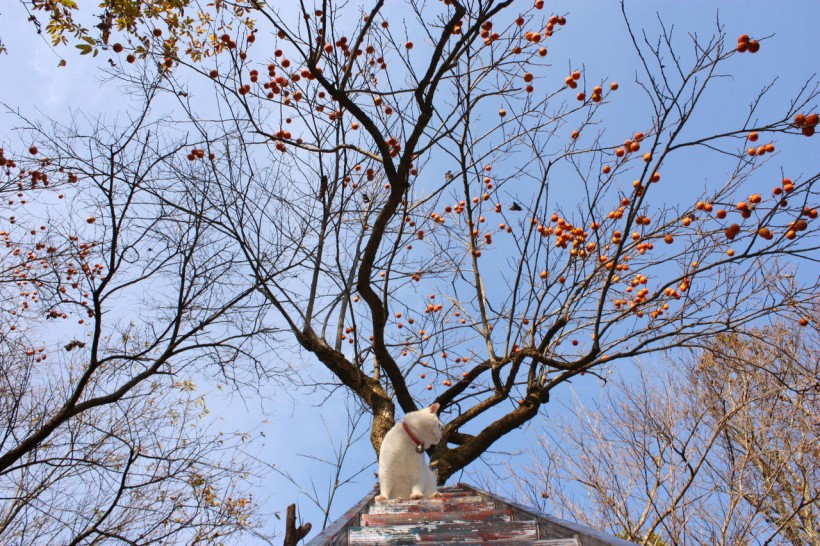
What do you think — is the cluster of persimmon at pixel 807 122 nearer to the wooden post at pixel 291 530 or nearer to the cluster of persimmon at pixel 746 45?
the cluster of persimmon at pixel 746 45

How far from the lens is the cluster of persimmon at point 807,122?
3.06 metres

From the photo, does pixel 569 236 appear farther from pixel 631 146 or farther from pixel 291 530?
pixel 291 530

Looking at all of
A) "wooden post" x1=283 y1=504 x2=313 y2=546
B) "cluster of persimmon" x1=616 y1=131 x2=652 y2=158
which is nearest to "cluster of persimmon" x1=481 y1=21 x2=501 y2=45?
"cluster of persimmon" x1=616 y1=131 x2=652 y2=158

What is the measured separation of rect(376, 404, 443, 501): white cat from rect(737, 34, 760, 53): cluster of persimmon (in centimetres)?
309

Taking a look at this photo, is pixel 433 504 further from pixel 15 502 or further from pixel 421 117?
pixel 15 502

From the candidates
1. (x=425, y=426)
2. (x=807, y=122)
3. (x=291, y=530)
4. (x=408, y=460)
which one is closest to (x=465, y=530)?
(x=408, y=460)

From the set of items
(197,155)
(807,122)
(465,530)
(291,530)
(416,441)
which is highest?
(197,155)

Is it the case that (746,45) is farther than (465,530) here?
Yes

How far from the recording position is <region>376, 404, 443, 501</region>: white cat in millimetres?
2965

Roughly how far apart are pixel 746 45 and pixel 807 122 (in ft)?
2.15

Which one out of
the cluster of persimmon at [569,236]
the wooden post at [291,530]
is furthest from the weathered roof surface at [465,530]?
the cluster of persimmon at [569,236]

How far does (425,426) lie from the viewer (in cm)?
315

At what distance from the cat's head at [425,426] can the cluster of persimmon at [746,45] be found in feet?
10.1

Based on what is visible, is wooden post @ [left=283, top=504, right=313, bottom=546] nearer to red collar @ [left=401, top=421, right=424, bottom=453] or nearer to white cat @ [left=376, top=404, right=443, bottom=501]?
white cat @ [left=376, top=404, right=443, bottom=501]
